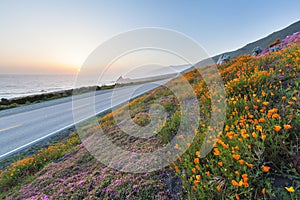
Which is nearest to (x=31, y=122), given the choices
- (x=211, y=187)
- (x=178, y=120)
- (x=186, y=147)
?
(x=178, y=120)

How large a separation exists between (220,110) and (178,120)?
37.5 inches

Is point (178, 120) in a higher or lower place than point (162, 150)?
higher

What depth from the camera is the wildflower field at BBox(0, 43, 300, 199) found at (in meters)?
2.02

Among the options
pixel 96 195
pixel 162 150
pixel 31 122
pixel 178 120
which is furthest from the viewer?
pixel 31 122

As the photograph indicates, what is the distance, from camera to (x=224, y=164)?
2.29 m

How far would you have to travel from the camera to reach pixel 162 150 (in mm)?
3346

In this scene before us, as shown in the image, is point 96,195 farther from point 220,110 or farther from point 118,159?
point 220,110

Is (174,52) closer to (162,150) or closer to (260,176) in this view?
(162,150)

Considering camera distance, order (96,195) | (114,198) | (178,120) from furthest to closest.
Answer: (178,120) < (96,195) < (114,198)

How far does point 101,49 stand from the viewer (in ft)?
12.2

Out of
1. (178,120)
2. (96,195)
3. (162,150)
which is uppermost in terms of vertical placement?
(178,120)

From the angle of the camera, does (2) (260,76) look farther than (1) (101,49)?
Yes

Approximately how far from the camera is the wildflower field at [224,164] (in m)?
2.02

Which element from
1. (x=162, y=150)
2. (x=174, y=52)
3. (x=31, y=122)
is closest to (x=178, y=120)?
(x=162, y=150)
